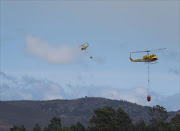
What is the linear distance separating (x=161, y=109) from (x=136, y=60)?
10354 cm

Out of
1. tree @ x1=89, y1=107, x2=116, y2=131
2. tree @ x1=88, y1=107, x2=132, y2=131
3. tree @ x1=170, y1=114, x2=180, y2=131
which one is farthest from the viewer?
tree @ x1=170, y1=114, x2=180, y2=131

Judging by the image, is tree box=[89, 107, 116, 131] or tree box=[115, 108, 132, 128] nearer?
tree box=[89, 107, 116, 131]

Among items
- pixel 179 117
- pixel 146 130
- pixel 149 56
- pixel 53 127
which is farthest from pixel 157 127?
pixel 149 56

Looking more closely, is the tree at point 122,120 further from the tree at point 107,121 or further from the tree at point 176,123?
the tree at point 176,123

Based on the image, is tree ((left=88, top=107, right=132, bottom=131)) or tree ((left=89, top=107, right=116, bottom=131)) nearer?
tree ((left=89, top=107, right=116, bottom=131))

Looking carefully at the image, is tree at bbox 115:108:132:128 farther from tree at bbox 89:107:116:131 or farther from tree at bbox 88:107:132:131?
tree at bbox 89:107:116:131

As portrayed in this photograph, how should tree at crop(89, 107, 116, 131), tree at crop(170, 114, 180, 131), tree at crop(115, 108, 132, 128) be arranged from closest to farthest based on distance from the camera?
tree at crop(89, 107, 116, 131), tree at crop(170, 114, 180, 131), tree at crop(115, 108, 132, 128)

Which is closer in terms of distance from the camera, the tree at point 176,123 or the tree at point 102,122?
the tree at point 102,122

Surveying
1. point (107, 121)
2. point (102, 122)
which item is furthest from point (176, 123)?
point (102, 122)

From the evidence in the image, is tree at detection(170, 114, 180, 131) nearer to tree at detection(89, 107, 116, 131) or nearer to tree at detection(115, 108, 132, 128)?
tree at detection(115, 108, 132, 128)

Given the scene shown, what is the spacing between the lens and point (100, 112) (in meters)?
134

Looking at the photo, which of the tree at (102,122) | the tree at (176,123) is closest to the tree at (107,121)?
the tree at (102,122)

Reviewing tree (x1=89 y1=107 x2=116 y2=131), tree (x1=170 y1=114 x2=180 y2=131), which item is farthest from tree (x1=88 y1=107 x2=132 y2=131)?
tree (x1=170 y1=114 x2=180 y2=131)

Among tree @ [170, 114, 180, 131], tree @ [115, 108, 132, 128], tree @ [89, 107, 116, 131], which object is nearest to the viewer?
tree @ [89, 107, 116, 131]
